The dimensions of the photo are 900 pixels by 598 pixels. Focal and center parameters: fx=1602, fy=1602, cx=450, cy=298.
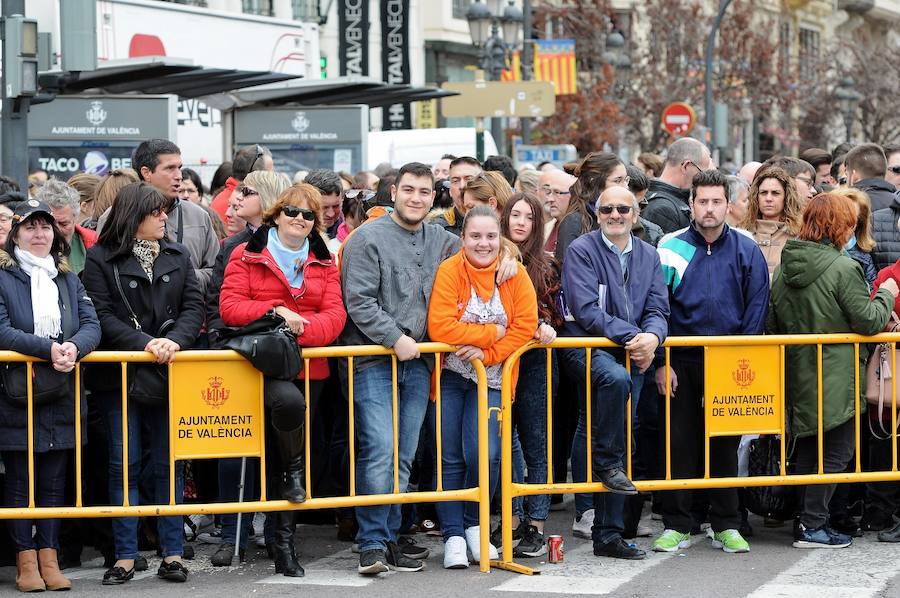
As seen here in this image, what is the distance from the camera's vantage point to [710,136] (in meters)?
34.9

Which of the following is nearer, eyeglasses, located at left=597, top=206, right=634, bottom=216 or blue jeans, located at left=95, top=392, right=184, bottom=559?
blue jeans, located at left=95, top=392, right=184, bottom=559

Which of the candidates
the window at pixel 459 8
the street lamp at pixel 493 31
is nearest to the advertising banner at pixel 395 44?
the street lamp at pixel 493 31

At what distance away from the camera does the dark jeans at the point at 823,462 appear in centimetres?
873

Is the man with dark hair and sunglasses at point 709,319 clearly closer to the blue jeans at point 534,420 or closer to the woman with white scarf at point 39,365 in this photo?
the blue jeans at point 534,420

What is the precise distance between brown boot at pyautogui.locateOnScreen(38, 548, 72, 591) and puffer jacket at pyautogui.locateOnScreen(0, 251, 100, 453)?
1.74ft

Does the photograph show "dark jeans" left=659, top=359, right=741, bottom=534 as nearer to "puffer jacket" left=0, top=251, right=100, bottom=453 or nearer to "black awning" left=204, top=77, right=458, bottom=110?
"puffer jacket" left=0, top=251, right=100, bottom=453

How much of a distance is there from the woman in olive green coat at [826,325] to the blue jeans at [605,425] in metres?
0.92

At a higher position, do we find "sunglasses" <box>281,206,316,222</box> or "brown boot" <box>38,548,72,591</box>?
"sunglasses" <box>281,206,316,222</box>

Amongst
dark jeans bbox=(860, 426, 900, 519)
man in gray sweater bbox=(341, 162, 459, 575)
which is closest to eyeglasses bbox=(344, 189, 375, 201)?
man in gray sweater bbox=(341, 162, 459, 575)

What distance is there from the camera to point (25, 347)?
25.1ft


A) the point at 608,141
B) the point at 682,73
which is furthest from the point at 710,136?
the point at 682,73

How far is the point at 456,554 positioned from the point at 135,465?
1.69 metres

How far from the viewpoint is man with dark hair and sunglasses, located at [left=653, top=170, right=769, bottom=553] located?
8.65 meters

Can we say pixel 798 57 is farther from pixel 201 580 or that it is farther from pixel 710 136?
pixel 201 580
